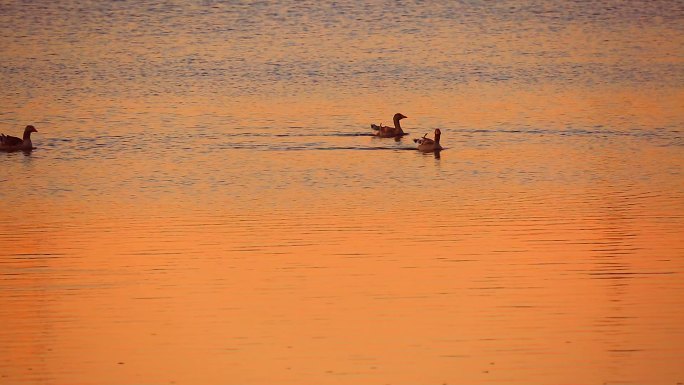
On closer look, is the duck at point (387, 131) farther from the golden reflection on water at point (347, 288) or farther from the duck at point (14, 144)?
the golden reflection on water at point (347, 288)

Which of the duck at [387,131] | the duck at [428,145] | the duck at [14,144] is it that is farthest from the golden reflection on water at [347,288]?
the duck at [387,131]

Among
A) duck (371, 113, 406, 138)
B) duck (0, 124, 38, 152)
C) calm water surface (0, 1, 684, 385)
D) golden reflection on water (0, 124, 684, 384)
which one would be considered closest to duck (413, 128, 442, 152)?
calm water surface (0, 1, 684, 385)

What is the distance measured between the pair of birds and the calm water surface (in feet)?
0.73

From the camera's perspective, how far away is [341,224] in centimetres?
1662

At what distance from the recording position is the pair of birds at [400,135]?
2314 centimetres

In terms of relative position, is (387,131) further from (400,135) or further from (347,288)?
(347,288)

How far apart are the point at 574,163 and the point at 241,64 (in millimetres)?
18915

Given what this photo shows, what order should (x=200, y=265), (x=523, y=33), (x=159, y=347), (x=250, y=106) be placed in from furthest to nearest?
(x=523, y=33), (x=250, y=106), (x=200, y=265), (x=159, y=347)

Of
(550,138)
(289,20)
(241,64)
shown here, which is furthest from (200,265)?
(289,20)

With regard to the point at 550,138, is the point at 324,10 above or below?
above

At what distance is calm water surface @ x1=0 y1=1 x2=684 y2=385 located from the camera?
1130 centimetres

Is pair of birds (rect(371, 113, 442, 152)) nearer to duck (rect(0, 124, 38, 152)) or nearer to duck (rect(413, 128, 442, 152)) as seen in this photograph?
duck (rect(413, 128, 442, 152))

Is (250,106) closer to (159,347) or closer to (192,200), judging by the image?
(192,200)

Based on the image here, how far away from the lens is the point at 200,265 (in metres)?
14.2
